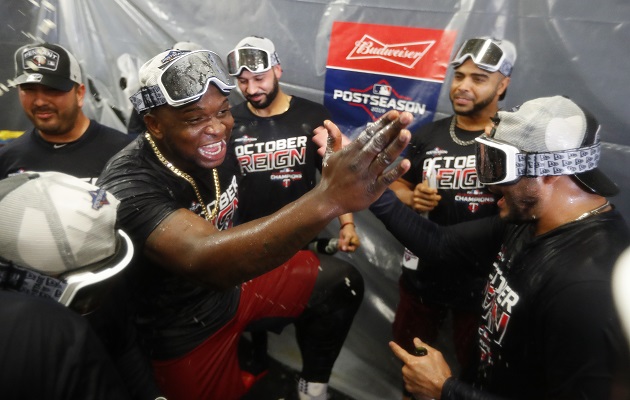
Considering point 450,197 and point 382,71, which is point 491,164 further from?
point 382,71

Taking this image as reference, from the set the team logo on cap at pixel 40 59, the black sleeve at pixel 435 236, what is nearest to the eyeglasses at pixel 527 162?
the black sleeve at pixel 435 236

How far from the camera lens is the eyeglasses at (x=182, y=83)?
6.70 ft

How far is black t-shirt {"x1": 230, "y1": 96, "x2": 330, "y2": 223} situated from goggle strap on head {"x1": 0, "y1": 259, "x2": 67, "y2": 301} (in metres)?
2.06

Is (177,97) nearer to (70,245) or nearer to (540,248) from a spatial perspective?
(70,245)

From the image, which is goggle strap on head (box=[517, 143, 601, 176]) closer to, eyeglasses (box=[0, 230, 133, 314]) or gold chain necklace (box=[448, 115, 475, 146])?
gold chain necklace (box=[448, 115, 475, 146])

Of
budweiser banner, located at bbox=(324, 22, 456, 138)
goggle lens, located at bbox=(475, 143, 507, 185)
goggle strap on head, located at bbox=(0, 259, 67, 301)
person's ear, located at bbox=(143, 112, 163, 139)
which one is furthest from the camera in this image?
budweiser banner, located at bbox=(324, 22, 456, 138)

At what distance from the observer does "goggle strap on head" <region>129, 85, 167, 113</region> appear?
2066 millimetres

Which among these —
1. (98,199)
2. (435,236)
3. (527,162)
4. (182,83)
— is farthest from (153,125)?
(527,162)

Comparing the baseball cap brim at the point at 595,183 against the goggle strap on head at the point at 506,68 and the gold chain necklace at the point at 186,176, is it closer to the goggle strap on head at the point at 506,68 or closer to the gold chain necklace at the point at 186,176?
the goggle strap on head at the point at 506,68

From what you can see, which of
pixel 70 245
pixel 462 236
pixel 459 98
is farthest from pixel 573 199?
pixel 70 245

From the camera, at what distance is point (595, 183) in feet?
5.48

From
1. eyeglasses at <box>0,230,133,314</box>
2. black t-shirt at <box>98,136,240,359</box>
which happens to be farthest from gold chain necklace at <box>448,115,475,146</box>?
eyeglasses at <box>0,230,133,314</box>

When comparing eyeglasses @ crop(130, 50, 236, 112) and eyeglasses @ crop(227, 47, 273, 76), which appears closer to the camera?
eyeglasses @ crop(130, 50, 236, 112)

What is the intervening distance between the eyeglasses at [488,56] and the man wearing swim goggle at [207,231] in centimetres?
155
